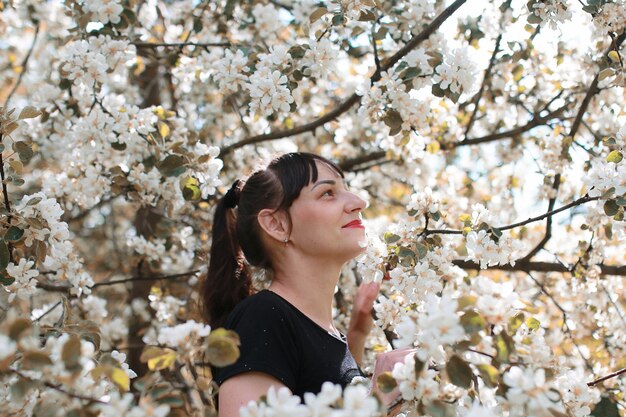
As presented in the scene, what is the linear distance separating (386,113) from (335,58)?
10.6 inches

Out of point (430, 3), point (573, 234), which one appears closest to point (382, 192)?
point (573, 234)

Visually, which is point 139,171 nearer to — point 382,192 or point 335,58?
point 335,58

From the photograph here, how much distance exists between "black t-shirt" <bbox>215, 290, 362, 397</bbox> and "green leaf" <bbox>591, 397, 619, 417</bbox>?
2.16 feet

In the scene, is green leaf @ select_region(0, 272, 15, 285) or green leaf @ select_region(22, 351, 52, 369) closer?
green leaf @ select_region(22, 351, 52, 369)

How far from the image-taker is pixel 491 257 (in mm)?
2180

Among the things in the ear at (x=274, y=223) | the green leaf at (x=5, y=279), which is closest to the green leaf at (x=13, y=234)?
the green leaf at (x=5, y=279)

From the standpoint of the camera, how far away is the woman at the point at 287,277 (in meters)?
1.96

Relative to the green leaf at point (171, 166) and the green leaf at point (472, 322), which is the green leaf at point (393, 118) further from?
the green leaf at point (472, 322)

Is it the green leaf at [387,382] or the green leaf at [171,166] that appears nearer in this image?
the green leaf at [387,382]

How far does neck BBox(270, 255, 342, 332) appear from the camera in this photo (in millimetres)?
2365

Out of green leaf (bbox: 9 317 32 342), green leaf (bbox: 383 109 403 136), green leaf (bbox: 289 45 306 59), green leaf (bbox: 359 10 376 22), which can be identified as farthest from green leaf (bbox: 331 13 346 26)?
green leaf (bbox: 9 317 32 342)

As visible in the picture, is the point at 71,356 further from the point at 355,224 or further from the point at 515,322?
the point at 355,224

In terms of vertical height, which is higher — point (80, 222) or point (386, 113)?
point (386, 113)

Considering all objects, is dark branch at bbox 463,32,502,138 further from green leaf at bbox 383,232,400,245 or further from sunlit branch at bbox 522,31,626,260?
green leaf at bbox 383,232,400,245
